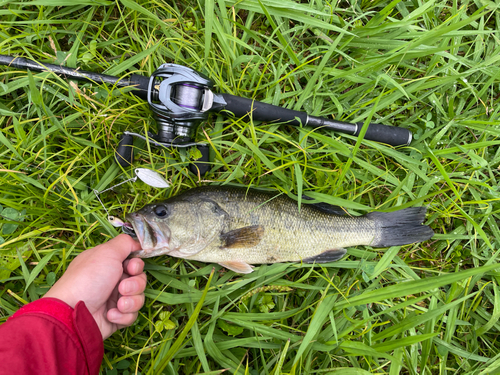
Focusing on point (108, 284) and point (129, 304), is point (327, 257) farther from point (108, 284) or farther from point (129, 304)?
point (108, 284)

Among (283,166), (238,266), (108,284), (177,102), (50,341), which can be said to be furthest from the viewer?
(238,266)

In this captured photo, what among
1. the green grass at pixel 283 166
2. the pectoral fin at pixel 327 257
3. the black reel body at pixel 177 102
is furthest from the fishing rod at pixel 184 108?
the pectoral fin at pixel 327 257

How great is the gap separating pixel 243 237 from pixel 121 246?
108 centimetres

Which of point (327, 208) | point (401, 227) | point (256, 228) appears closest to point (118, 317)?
point (256, 228)

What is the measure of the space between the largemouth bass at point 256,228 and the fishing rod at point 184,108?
47cm

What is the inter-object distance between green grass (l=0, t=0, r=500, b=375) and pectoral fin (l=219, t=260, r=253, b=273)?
118 mm

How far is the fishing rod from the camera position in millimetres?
2422

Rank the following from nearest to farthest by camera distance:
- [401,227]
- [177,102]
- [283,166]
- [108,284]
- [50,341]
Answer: [50,341] < [108,284] < [177,102] < [283,166] < [401,227]

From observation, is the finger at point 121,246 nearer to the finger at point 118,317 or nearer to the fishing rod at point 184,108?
the finger at point 118,317

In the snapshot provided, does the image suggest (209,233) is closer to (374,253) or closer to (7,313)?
(374,253)

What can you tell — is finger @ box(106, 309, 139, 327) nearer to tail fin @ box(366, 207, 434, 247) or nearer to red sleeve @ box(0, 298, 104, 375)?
red sleeve @ box(0, 298, 104, 375)

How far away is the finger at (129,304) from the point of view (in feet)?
7.84

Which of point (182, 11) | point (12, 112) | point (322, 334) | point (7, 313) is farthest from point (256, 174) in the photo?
point (7, 313)

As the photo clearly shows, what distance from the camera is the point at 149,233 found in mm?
2385
